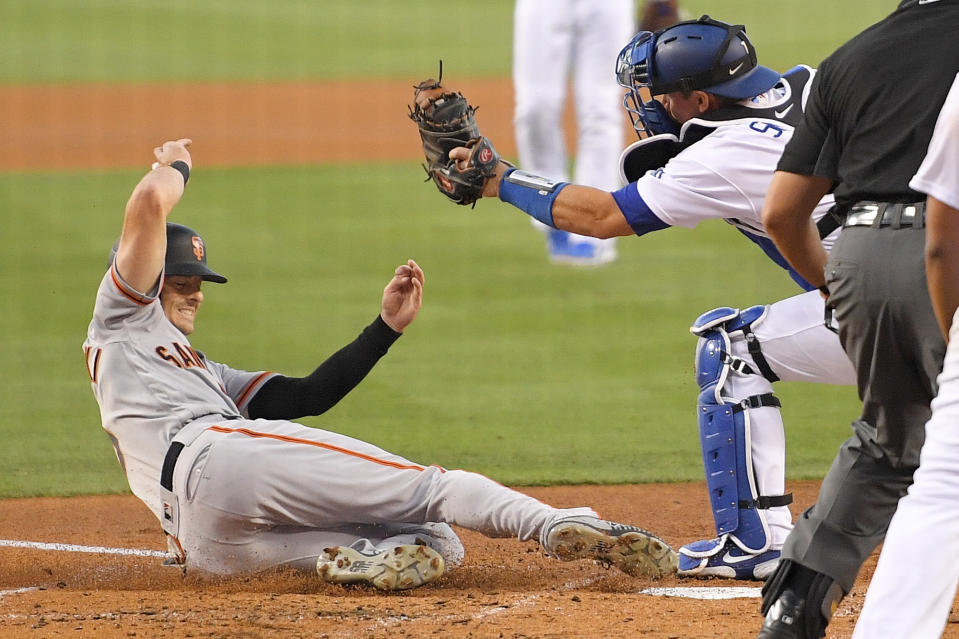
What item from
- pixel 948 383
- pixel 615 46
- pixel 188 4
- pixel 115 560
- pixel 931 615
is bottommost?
pixel 115 560

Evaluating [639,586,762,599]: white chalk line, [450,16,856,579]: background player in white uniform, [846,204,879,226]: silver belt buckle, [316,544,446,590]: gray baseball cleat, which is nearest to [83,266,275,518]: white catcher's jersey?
[316,544,446,590]: gray baseball cleat

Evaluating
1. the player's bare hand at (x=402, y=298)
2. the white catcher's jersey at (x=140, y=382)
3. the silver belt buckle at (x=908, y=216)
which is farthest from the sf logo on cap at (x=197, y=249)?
the silver belt buckle at (x=908, y=216)

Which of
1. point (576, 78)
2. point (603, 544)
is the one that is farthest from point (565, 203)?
point (576, 78)

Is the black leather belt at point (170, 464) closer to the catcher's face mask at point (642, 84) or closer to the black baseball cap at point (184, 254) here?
the black baseball cap at point (184, 254)

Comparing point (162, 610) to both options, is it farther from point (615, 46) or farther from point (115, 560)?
point (615, 46)

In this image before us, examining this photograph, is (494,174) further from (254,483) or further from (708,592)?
(708,592)

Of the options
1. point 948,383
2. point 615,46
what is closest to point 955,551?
point 948,383
